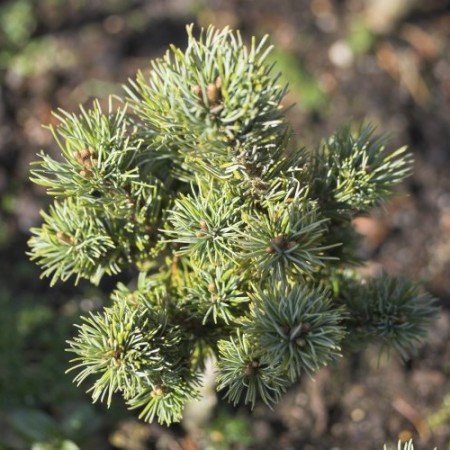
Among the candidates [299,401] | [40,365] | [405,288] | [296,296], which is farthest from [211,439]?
[296,296]

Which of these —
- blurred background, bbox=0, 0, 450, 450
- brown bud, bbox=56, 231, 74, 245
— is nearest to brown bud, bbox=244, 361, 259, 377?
brown bud, bbox=56, 231, 74, 245

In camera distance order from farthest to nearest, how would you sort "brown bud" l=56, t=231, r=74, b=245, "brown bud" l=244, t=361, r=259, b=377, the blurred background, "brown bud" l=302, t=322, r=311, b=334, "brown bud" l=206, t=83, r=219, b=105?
the blurred background < "brown bud" l=56, t=231, r=74, b=245 < "brown bud" l=244, t=361, r=259, b=377 < "brown bud" l=302, t=322, r=311, b=334 < "brown bud" l=206, t=83, r=219, b=105

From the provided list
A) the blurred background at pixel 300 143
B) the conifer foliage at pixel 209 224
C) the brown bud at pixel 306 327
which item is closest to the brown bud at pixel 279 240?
the conifer foliage at pixel 209 224

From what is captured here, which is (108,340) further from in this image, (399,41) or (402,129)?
(399,41)

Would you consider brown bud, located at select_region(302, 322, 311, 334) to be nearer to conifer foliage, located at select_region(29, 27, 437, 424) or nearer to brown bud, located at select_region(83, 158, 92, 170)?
conifer foliage, located at select_region(29, 27, 437, 424)

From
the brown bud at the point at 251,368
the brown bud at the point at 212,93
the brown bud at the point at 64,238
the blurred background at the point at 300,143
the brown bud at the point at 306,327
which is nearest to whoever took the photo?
the brown bud at the point at 212,93

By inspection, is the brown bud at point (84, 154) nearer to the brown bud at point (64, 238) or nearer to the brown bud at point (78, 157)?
the brown bud at point (78, 157)
